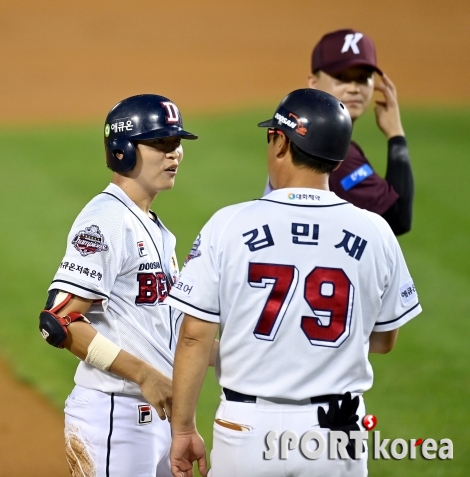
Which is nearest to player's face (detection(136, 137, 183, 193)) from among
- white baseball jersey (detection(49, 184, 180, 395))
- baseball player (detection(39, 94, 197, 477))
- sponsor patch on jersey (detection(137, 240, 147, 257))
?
baseball player (detection(39, 94, 197, 477))

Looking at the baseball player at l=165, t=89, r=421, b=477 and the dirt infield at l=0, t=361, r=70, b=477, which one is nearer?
the baseball player at l=165, t=89, r=421, b=477

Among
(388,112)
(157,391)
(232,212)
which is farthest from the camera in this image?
(388,112)

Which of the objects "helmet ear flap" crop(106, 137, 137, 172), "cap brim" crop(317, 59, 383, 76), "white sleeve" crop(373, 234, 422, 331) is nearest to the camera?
"white sleeve" crop(373, 234, 422, 331)

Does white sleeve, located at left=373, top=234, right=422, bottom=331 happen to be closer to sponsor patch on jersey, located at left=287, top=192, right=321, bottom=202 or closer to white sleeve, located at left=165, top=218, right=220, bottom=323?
sponsor patch on jersey, located at left=287, top=192, right=321, bottom=202

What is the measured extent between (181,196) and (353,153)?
6.50 meters

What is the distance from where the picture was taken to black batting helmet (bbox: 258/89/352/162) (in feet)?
10.3

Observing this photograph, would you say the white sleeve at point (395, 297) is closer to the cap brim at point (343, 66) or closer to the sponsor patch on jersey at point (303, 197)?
the sponsor patch on jersey at point (303, 197)

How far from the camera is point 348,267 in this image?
3.01m

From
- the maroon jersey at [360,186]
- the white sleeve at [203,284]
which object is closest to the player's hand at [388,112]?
the maroon jersey at [360,186]

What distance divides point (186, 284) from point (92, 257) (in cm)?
49

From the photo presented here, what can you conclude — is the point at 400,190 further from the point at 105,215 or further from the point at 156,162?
the point at 105,215

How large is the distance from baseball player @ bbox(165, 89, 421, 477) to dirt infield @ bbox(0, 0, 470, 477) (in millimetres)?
11375

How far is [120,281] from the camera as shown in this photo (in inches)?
137

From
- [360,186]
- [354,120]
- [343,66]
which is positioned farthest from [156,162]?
[343,66]
